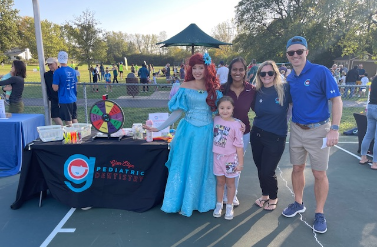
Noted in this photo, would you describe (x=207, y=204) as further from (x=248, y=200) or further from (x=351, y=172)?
(x=351, y=172)

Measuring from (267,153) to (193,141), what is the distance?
0.89 metres

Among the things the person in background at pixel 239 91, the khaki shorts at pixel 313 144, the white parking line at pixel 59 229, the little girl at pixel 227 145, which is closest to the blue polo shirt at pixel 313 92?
the khaki shorts at pixel 313 144

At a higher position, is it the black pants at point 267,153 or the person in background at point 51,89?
the person in background at point 51,89

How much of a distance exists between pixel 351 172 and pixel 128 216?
3.85 m

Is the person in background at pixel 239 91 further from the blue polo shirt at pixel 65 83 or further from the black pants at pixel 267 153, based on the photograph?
the blue polo shirt at pixel 65 83

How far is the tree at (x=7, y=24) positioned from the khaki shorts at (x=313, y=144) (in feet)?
110

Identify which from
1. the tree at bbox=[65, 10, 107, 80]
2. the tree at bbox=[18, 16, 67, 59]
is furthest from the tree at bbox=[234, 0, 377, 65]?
the tree at bbox=[18, 16, 67, 59]

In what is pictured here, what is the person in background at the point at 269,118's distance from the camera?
117 inches

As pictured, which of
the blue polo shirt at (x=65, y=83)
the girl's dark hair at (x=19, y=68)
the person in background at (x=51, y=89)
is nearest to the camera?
the girl's dark hair at (x=19, y=68)

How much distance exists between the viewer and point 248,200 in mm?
3680

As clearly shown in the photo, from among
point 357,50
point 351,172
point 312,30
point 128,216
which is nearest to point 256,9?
point 312,30

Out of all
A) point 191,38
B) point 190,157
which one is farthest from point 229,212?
point 191,38

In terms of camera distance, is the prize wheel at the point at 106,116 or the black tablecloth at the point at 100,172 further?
the prize wheel at the point at 106,116

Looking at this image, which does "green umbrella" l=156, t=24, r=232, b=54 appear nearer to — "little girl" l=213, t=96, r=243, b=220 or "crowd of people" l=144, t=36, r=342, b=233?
"crowd of people" l=144, t=36, r=342, b=233
